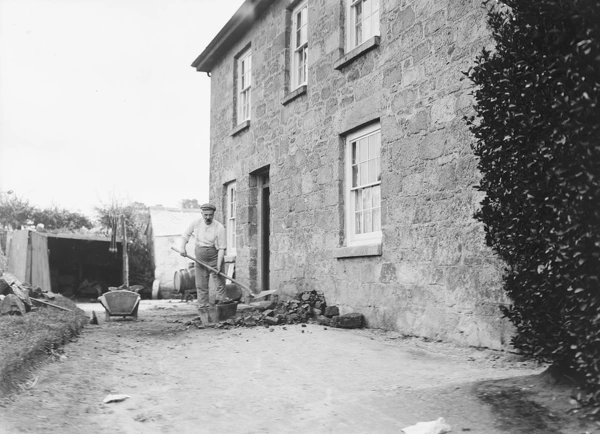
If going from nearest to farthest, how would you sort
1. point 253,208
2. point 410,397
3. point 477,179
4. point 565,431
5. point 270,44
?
point 565,431
point 410,397
point 477,179
point 270,44
point 253,208

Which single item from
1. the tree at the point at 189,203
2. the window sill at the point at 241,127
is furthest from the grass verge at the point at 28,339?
the tree at the point at 189,203

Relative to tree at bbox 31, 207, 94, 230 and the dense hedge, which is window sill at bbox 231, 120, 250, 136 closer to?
Result: the dense hedge

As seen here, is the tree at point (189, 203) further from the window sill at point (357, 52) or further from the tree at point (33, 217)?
the window sill at point (357, 52)

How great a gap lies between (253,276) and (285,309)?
3.22m

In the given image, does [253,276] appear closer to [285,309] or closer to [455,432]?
[285,309]

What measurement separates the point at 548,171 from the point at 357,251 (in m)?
5.23

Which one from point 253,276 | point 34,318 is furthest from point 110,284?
point 34,318

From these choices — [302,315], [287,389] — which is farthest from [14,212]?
[287,389]

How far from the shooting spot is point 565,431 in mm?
3982

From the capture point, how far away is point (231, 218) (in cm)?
1498

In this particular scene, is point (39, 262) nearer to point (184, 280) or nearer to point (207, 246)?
point (184, 280)

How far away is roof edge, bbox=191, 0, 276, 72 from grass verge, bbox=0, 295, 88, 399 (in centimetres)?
705

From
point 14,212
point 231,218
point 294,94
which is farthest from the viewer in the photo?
point 14,212

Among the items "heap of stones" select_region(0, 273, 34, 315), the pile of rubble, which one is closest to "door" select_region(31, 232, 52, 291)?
the pile of rubble
